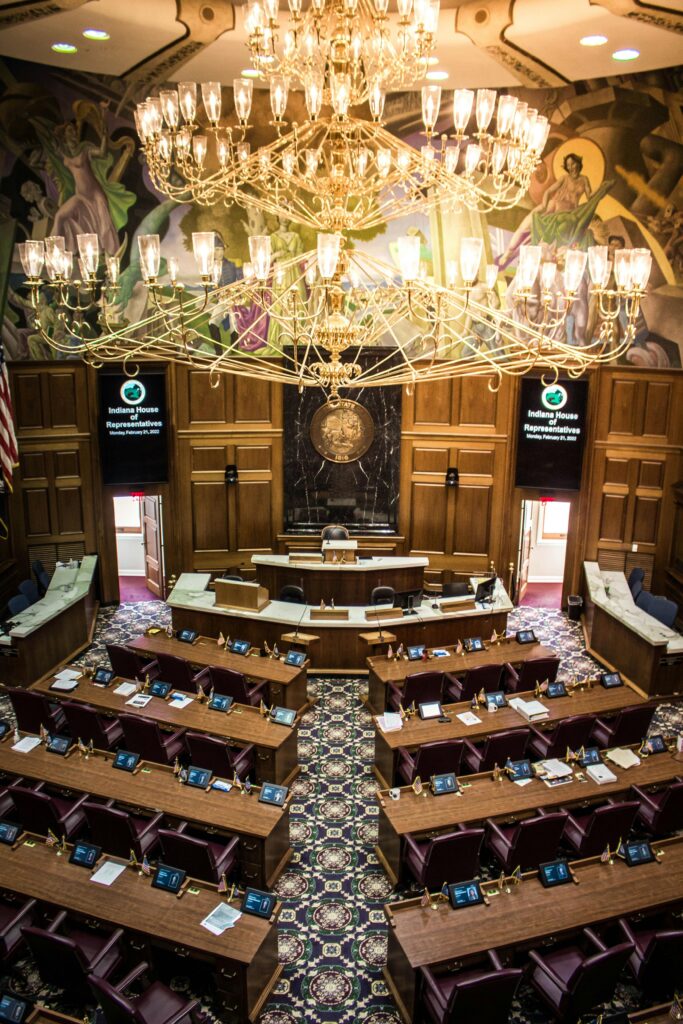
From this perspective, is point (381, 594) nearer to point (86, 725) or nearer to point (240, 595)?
point (240, 595)

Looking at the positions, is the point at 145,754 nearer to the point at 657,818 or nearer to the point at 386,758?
the point at 386,758

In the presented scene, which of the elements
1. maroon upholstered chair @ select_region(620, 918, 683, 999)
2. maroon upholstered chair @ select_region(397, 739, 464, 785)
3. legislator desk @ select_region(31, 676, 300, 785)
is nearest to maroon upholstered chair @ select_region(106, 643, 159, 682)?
legislator desk @ select_region(31, 676, 300, 785)

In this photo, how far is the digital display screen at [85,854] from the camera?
6230 millimetres

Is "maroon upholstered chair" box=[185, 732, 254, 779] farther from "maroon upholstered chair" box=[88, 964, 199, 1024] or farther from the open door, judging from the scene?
the open door

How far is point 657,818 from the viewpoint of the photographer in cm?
710

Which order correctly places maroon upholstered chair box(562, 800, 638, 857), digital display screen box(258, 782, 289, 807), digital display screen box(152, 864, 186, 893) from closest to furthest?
1. digital display screen box(152, 864, 186, 893)
2. maroon upholstered chair box(562, 800, 638, 857)
3. digital display screen box(258, 782, 289, 807)

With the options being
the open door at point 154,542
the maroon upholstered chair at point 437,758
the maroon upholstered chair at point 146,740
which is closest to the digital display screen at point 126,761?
the maroon upholstered chair at point 146,740

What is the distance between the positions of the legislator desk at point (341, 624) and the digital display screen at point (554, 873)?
15.2 feet

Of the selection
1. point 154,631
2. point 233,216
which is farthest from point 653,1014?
point 233,216

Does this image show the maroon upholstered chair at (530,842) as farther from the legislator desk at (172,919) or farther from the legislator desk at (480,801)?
the legislator desk at (172,919)

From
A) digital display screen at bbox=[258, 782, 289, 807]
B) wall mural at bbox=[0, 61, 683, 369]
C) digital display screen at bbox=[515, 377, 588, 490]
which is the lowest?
digital display screen at bbox=[258, 782, 289, 807]

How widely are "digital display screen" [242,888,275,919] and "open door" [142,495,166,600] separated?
8437 millimetres

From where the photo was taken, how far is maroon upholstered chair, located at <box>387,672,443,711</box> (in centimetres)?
891

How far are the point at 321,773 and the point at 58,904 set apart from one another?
139 inches
